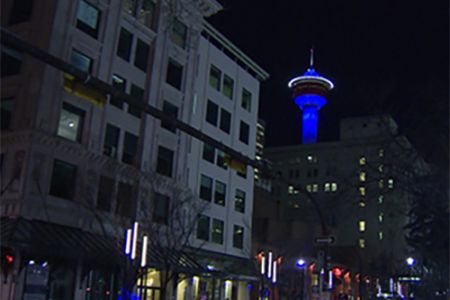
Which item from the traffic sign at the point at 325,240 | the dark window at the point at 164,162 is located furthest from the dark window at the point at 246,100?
the traffic sign at the point at 325,240

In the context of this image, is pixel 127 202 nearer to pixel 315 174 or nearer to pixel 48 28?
pixel 48 28

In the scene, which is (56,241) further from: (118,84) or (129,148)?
(118,84)

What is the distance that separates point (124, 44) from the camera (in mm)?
38094

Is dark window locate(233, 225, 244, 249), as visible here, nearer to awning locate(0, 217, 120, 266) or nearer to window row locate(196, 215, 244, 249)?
window row locate(196, 215, 244, 249)

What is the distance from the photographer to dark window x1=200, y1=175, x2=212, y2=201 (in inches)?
1763

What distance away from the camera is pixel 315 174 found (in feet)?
463

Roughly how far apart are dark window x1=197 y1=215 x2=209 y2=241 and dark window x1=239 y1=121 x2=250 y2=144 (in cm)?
941

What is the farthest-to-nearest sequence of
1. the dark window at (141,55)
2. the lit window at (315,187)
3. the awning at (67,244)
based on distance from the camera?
the lit window at (315,187), the dark window at (141,55), the awning at (67,244)

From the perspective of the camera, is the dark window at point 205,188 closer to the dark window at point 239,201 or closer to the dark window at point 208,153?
the dark window at point 208,153

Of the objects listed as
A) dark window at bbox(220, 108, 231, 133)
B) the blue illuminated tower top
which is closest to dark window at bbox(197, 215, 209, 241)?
dark window at bbox(220, 108, 231, 133)

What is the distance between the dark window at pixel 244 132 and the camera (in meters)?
51.1

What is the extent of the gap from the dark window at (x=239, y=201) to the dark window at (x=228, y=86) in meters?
8.21

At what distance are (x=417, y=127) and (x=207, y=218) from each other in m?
27.8

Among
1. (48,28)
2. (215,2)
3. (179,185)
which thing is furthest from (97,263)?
(215,2)
